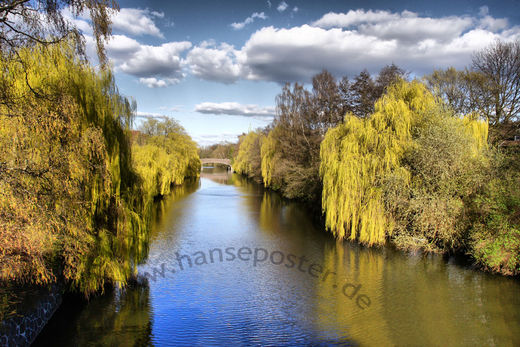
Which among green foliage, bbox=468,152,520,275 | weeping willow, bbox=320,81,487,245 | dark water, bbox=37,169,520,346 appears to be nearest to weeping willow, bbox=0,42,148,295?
dark water, bbox=37,169,520,346

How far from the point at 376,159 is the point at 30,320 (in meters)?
14.1

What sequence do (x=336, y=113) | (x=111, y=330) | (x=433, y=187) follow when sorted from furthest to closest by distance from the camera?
(x=336, y=113) → (x=433, y=187) → (x=111, y=330)

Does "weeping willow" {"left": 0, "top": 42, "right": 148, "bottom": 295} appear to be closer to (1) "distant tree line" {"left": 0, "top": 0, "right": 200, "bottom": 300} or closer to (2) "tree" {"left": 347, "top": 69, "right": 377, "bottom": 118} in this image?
(1) "distant tree line" {"left": 0, "top": 0, "right": 200, "bottom": 300}

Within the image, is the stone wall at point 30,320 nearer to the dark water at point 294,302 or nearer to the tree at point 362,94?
the dark water at point 294,302

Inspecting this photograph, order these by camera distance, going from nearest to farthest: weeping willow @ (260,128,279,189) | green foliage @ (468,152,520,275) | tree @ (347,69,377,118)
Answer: green foliage @ (468,152,520,275)
tree @ (347,69,377,118)
weeping willow @ (260,128,279,189)

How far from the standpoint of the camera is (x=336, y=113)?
28.7 meters

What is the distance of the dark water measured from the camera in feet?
29.3

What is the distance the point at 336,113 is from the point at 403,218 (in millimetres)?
14656

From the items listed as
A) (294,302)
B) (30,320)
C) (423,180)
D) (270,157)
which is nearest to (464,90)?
(423,180)

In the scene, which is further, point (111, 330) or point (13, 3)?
point (111, 330)

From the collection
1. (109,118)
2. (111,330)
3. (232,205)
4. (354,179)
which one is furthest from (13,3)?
(232,205)

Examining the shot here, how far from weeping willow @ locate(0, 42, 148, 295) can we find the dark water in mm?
1304

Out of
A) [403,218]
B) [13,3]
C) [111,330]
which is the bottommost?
[111,330]

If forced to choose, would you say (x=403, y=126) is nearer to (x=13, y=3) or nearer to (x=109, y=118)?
(x=109, y=118)
